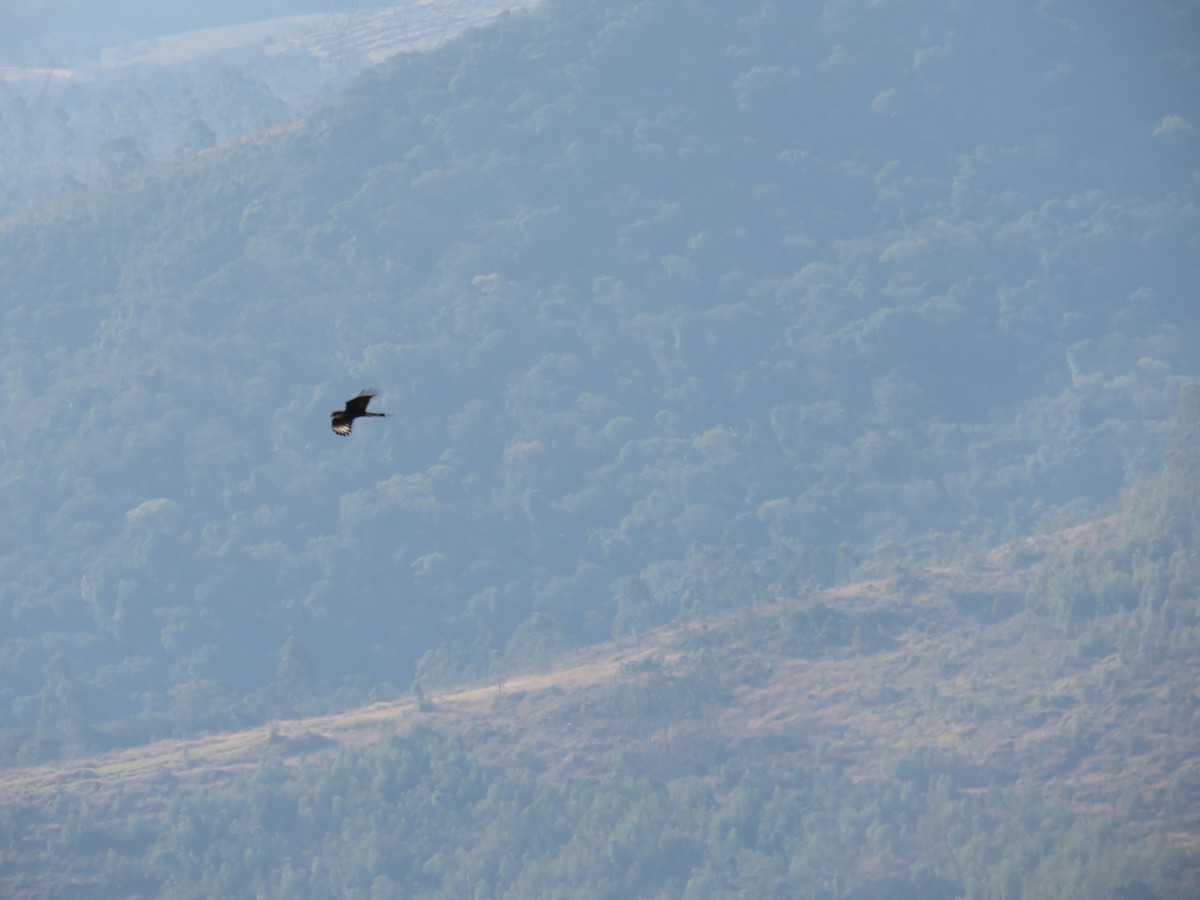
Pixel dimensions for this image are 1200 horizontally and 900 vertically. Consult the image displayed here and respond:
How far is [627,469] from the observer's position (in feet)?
325

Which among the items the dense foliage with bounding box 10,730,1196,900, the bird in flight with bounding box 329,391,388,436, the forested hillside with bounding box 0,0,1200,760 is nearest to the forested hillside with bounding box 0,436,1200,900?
the dense foliage with bounding box 10,730,1196,900

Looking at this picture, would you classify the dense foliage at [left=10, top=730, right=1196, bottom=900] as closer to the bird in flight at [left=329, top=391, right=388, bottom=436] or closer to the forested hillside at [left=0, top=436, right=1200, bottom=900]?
the forested hillside at [left=0, top=436, right=1200, bottom=900]

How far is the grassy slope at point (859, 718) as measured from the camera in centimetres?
6225

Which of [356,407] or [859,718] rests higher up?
[356,407]

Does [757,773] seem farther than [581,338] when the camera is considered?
No

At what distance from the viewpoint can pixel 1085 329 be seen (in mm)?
106562

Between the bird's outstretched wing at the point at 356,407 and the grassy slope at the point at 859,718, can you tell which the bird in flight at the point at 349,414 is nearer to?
the bird's outstretched wing at the point at 356,407

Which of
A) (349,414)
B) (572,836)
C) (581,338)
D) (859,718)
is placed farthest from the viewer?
(581,338)

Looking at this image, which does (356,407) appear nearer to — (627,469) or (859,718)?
(859,718)

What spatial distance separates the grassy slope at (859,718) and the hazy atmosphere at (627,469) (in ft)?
0.55

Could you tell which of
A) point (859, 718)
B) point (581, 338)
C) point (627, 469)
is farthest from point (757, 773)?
point (581, 338)

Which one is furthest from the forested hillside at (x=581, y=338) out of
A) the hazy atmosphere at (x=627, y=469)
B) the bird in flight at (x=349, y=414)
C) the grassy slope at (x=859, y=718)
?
the bird in flight at (x=349, y=414)

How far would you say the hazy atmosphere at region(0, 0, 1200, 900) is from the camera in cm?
6294

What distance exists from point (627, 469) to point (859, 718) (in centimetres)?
3494
